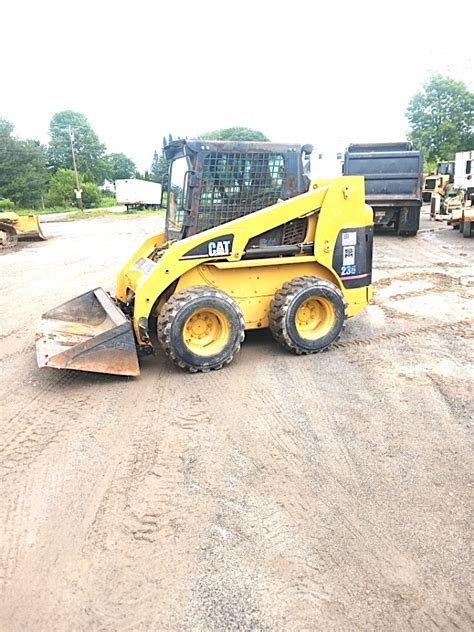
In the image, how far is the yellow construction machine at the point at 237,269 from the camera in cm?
482

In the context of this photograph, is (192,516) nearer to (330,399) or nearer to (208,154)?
(330,399)

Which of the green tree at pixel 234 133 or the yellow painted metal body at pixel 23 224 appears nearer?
the yellow painted metal body at pixel 23 224

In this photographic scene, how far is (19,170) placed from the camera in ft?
146

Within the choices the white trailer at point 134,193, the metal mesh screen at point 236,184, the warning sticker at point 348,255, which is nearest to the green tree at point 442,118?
the white trailer at point 134,193

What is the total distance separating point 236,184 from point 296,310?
1.49 metres

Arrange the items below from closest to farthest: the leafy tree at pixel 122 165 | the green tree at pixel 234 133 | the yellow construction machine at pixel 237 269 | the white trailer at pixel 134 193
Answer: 1. the yellow construction machine at pixel 237 269
2. the white trailer at pixel 134 193
3. the leafy tree at pixel 122 165
4. the green tree at pixel 234 133

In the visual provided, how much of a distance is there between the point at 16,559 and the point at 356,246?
436cm

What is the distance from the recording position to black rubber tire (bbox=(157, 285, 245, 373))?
468cm

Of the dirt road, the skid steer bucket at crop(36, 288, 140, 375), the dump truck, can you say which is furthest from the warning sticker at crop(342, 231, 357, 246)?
the dump truck

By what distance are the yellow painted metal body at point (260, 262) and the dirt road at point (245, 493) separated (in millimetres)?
Result: 621

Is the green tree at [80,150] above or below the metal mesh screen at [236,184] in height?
above

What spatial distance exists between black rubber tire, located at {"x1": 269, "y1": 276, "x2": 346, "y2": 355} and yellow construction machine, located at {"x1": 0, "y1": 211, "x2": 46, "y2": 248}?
13836 millimetres

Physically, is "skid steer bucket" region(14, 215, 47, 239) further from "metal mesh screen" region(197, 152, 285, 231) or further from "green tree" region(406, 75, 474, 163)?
"green tree" region(406, 75, 474, 163)

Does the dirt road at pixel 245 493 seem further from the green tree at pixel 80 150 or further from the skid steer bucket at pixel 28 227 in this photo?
the green tree at pixel 80 150
